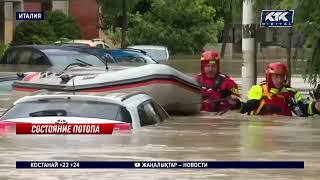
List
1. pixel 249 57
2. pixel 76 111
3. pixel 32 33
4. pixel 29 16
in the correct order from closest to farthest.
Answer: pixel 76 111 → pixel 249 57 → pixel 29 16 → pixel 32 33

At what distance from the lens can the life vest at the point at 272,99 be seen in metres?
11.5

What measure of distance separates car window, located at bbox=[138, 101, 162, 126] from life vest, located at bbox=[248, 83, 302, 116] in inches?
64.7

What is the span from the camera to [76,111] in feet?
29.6

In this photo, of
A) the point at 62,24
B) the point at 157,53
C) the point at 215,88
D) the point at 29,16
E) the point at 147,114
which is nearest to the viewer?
the point at 147,114

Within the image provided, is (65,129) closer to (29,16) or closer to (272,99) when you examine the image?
(272,99)

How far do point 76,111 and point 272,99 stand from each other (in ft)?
11.4

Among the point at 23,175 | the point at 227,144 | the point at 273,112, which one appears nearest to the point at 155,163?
the point at 23,175

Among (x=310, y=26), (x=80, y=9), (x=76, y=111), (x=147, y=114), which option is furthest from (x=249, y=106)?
(x=80, y=9)

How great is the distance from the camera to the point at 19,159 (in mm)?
6938

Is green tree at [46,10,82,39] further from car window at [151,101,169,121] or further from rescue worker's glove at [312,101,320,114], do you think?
car window at [151,101,169,121]

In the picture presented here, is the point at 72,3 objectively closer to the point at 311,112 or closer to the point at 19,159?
the point at 311,112

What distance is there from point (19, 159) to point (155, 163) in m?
1.11

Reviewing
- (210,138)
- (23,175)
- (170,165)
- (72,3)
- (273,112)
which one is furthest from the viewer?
(72,3)

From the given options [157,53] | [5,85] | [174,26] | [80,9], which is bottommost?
[157,53]
